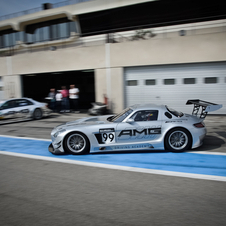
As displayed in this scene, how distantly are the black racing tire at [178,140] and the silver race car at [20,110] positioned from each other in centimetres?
840

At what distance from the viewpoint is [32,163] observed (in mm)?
5363

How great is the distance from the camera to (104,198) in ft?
11.3

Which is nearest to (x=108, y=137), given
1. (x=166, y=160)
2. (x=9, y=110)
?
(x=166, y=160)

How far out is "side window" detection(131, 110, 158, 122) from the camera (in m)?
5.82

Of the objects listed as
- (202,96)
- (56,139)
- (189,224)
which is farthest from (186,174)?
(202,96)

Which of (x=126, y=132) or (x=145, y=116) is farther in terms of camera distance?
(x=145, y=116)

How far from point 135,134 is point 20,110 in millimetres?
7894

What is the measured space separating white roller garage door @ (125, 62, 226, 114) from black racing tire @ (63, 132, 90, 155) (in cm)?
851

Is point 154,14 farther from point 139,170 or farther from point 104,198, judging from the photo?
point 104,198

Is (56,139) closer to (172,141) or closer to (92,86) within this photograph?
(172,141)

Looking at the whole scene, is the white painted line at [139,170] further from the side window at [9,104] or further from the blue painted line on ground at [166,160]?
the side window at [9,104]

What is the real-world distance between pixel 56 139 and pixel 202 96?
9.27 meters

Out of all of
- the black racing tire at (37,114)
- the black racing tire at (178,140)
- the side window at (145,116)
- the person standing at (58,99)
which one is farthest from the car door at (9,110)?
the black racing tire at (178,140)

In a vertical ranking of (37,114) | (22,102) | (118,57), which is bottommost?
(37,114)
